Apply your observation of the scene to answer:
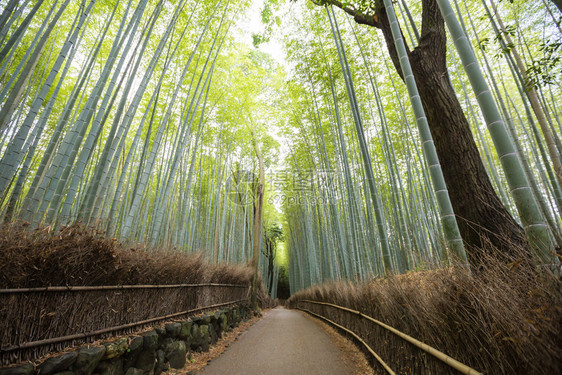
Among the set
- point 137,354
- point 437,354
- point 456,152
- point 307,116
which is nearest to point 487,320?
point 437,354

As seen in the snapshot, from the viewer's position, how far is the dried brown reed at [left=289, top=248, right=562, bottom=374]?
2.30ft

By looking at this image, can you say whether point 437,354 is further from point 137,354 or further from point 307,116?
point 307,116

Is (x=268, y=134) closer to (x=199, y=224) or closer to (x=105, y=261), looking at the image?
(x=199, y=224)

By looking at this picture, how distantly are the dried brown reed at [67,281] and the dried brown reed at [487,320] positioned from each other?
7.21 ft

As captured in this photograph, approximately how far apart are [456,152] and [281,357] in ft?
9.72

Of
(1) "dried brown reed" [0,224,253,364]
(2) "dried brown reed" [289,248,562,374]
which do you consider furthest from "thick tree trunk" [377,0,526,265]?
(1) "dried brown reed" [0,224,253,364]

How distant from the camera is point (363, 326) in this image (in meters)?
3.08

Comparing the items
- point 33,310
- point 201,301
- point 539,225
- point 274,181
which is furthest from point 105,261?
point 274,181

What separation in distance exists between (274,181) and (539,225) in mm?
9873

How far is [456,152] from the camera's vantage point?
219 cm

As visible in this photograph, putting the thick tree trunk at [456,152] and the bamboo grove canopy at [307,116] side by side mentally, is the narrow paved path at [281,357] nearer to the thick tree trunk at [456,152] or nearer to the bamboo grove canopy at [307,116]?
the bamboo grove canopy at [307,116]

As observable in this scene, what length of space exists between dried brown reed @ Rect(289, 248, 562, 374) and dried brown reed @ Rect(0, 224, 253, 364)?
2.20 meters

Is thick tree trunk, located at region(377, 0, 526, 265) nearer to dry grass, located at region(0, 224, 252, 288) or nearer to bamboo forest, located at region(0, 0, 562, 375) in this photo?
bamboo forest, located at region(0, 0, 562, 375)

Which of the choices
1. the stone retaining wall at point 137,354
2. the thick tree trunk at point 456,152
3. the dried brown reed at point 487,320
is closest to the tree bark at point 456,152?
the thick tree trunk at point 456,152
